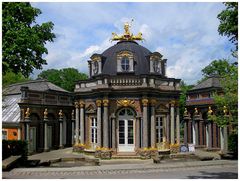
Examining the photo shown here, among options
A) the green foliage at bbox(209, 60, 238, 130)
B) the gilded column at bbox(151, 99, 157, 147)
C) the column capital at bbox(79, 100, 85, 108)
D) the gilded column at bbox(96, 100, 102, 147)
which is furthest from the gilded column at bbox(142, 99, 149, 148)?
the green foliage at bbox(209, 60, 238, 130)

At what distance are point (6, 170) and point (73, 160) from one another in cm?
792

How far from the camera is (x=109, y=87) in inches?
946

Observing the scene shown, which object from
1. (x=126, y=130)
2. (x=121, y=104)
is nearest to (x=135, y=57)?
(x=121, y=104)

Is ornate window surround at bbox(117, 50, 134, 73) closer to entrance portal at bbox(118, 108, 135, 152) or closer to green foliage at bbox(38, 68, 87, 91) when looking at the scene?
entrance portal at bbox(118, 108, 135, 152)

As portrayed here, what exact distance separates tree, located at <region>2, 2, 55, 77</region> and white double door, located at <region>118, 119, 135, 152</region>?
7882 mm

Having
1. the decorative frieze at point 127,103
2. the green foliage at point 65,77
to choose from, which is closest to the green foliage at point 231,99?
the decorative frieze at point 127,103

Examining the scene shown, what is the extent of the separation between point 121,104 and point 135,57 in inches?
175

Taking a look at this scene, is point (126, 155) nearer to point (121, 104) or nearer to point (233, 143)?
point (121, 104)

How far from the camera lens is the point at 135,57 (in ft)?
87.5

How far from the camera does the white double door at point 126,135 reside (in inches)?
958

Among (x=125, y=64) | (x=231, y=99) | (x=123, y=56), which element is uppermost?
(x=123, y=56)

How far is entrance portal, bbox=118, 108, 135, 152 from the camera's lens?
79.9ft

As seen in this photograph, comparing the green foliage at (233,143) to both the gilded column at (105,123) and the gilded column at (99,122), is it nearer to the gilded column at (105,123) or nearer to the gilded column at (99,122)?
the gilded column at (105,123)

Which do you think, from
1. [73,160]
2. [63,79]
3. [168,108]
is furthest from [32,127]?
[63,79]
